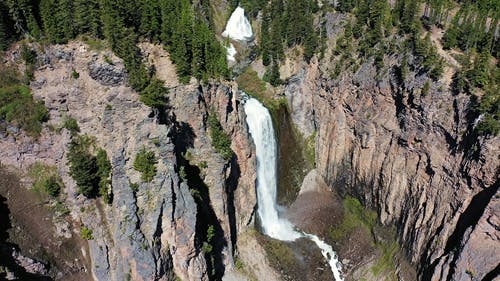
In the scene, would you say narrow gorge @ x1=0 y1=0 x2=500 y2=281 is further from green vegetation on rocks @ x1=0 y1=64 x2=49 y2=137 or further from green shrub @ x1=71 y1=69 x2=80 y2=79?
green shrub @ x1=71 y1=69 x2=80 y2=79

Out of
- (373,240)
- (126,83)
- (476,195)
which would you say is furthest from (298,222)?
(126,83)

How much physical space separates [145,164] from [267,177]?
2350cm

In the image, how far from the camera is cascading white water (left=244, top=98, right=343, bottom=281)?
56844 millimetres

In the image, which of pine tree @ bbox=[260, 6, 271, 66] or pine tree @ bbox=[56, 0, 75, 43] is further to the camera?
pine tree @ bbox=[260, 6, 271, 66]

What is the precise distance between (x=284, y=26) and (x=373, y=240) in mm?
38688

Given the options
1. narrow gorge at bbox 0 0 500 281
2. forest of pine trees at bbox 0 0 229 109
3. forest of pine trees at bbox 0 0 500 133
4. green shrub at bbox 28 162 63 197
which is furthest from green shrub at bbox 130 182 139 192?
forest of pine trees at bbox 0 0 500 133

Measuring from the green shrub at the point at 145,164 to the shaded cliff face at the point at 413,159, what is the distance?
3047cm

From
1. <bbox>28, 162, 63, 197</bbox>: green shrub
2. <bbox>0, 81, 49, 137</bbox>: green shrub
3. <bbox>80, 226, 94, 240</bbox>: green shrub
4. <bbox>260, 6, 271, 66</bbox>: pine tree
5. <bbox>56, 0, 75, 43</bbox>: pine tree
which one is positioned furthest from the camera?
<bbox>260, 6, 271, 66</bbox>: pine tree

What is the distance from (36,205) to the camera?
3847cm

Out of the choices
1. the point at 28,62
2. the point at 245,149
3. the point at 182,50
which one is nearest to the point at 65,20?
the point at 28,62

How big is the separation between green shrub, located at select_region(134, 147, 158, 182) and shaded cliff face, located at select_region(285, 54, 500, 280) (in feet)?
100.0

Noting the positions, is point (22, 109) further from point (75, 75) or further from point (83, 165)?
point (83, 165)

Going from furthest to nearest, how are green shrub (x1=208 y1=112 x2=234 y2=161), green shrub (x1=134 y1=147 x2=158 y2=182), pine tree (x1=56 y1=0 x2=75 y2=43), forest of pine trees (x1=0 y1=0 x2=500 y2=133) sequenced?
green shrub (x1=208 y1=112 x2=234 y2=161) → forest of pine trees (x1=0 y1=0 x2=500 y2=133) → pine tree (x1=56 y1=0 x2=75 y2=43) → green shrub (x1=134 y1=147 x2=158 y2=182)

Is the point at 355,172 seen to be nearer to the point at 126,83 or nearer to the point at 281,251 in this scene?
the point at 281,251
